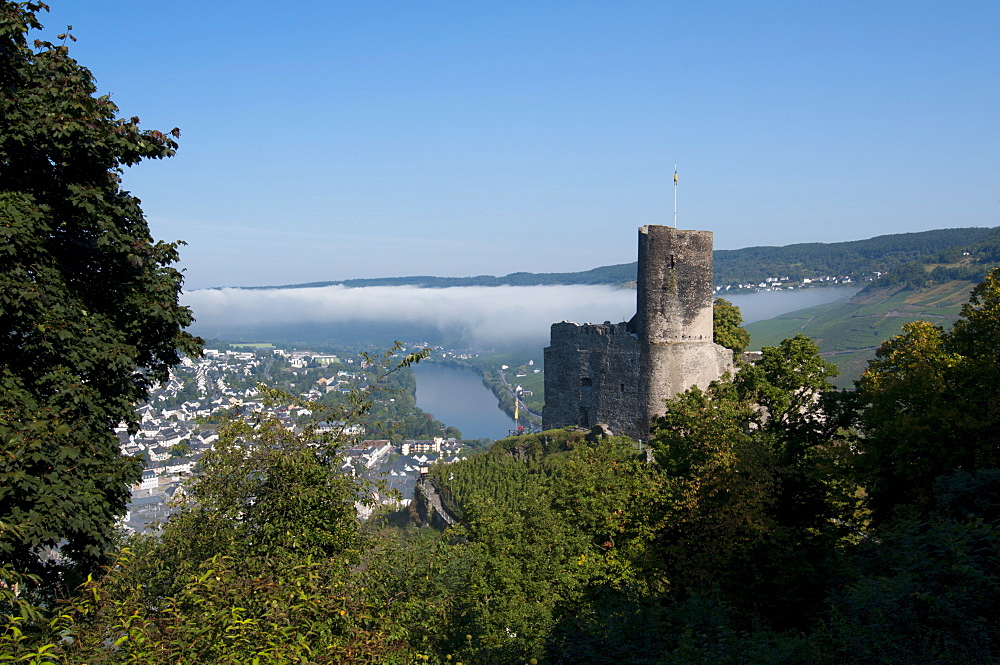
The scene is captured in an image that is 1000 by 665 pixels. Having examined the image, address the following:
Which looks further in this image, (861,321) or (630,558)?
(861,321)

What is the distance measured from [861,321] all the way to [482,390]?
76.2 m

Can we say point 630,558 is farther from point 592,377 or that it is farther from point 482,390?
point 482,390

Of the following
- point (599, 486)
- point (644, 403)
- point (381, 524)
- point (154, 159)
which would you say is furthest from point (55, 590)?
point (644, 403)

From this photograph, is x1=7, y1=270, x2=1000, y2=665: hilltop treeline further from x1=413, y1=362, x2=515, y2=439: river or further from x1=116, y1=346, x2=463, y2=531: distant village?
x1=413, y1=362, x2=515, y2=439: river

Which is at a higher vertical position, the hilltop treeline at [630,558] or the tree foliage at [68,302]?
the tree foliage at [68,302]

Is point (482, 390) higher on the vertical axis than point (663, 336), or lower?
lower

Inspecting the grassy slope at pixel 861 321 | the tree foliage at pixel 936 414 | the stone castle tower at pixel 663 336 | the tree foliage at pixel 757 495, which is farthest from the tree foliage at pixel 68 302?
the grassy slope at pixel 861 321

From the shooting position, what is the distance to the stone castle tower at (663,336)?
28406 millimetres

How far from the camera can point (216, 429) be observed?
15.6m

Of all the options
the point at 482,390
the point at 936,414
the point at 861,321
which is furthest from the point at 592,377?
the point at 482,390

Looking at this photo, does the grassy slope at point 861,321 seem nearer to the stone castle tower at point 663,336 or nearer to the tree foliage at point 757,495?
the stone castle tower at point 663,336

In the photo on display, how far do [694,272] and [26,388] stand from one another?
22.8 meters

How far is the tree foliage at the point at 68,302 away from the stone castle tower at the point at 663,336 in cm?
1954

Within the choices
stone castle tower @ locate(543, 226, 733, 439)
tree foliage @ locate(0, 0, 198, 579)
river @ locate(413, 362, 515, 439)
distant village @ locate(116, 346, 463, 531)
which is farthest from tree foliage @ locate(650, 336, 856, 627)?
river @ locate(413, 362, 515, 439)
